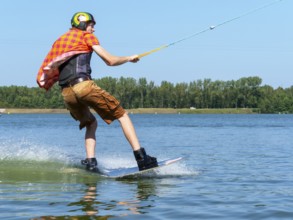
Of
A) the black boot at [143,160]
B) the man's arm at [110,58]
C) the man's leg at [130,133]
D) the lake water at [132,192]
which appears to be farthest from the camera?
the man's leg at [130,133]

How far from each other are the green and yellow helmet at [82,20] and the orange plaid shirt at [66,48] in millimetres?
108

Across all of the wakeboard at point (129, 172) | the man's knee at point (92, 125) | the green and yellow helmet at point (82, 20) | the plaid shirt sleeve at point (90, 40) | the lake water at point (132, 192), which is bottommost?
the lake water at point (132, 192)

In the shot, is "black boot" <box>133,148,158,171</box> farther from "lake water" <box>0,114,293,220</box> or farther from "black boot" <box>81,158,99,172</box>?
"black boot" <box>81,158,99,172</box>

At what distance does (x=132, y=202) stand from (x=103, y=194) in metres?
0.70

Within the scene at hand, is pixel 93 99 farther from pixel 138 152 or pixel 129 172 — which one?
pixel 129 172

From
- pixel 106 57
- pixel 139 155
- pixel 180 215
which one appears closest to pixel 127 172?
pixel 139 155

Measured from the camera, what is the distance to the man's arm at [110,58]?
883 cm

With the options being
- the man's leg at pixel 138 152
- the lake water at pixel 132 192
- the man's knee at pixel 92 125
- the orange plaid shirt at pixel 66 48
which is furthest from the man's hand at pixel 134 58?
the lake water at pixel 132 192

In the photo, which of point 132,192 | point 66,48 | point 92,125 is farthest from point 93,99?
point 132,192

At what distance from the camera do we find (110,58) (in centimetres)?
882

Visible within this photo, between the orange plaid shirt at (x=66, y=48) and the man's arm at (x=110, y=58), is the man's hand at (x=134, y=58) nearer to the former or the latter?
the man's arm at (x=110, y=58)

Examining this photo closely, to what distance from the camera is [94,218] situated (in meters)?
6.16

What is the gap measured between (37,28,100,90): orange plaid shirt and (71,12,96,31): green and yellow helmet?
108mm

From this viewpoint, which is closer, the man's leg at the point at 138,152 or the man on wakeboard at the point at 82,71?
the man on wakeboard at the point at 82,71
